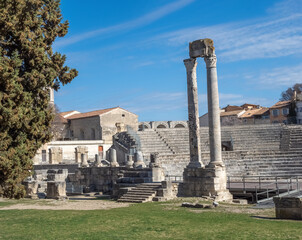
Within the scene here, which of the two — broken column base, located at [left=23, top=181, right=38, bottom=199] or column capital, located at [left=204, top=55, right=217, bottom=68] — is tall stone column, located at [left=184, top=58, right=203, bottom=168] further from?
broken column base, located at [left=23, top=181, right=38, bottom=199]

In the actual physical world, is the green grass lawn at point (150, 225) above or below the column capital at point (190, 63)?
below

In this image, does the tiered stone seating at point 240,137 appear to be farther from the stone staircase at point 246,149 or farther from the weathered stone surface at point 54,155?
the weathered stone surface at point 54,155

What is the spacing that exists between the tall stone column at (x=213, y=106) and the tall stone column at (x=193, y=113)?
667 millimetres

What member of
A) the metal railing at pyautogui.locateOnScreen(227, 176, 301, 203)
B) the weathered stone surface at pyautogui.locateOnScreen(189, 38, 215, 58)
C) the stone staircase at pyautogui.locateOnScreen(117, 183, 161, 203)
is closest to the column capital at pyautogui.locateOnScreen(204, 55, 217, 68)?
the weathered stone surface at pyautogui.locateOnScreen(189, 38, 215, 58)

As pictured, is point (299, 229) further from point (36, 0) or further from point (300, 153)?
point (300, 153)

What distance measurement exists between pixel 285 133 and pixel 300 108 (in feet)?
80.2

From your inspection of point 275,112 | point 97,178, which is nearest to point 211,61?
point 97,178

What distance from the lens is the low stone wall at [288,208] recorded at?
1230 cm

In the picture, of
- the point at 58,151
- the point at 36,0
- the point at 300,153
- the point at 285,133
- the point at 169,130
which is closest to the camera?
the point at 36,0

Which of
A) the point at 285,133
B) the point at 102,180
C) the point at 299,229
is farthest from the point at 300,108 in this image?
the point at 299,229

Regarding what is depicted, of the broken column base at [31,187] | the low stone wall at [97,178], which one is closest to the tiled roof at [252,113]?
the low stone wall at [97,178]

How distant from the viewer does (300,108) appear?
61781 millimetres

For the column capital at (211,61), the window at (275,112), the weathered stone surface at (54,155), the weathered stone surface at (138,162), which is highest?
the window at (275,112)

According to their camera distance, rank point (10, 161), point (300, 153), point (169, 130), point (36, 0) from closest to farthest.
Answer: point (10, 161)
point (36, 0)
point (300, 153)
point (169, 130)
